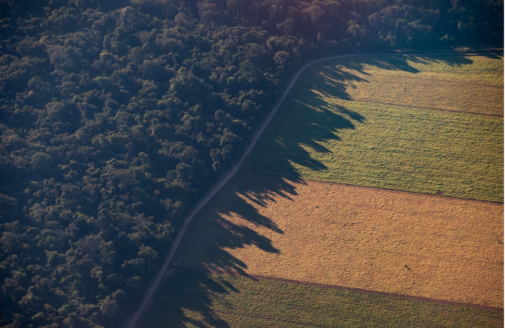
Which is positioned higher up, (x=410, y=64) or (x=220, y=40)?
(x=220, y=40)

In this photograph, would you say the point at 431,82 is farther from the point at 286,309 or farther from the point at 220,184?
Answer: the point at 286,309

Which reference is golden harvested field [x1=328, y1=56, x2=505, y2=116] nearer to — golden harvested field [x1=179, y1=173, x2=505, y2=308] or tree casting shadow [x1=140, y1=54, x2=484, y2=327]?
tree casting shadow [x1=140, y1=54, x2=484, y2=327]

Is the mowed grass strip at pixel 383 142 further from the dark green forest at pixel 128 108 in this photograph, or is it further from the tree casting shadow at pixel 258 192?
the dark green forest at pixel 128 108

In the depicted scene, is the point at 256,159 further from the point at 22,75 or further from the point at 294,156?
the point at 22,75

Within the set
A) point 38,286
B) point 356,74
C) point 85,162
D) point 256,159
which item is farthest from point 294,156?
point 38,286

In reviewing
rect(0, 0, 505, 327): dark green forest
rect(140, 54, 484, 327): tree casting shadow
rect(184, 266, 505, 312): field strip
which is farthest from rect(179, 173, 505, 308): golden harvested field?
rect(0, 0, 505, 327): dark green forest

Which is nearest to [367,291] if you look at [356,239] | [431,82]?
[356,239]
